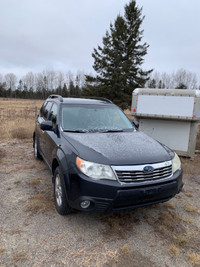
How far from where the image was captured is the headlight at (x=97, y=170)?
2.39 m

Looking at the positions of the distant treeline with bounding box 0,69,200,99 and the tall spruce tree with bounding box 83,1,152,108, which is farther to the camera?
the distant treeline with bounding box 0,69,200,99

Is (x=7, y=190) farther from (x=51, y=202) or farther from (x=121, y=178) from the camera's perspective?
(x=121, y=178)

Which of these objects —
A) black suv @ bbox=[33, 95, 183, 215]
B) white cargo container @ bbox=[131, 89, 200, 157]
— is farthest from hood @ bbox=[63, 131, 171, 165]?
white cargo container @ bbox=[131, 89, 200, 157]

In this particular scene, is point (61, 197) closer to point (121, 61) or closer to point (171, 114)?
point (171, 114)

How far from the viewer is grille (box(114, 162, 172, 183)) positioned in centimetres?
240

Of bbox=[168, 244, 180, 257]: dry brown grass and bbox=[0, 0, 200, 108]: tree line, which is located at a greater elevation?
bbox=[0, 0, 200, 108]: tree line

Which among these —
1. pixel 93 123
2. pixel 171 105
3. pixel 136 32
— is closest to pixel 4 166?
→ pixel 93 123

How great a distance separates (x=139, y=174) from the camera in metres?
2.46

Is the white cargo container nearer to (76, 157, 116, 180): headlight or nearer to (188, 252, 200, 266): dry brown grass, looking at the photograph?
(188, 252, 200, 266): dry brown grass

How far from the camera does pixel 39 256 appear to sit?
7.36ft

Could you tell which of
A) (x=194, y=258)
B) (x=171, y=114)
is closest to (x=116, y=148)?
(x=194, y=258)

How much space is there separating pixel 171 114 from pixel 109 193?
4592mm

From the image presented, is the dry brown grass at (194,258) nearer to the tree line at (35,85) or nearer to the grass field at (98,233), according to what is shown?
the grass field at (98,233)

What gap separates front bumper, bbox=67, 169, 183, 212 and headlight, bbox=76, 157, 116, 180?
2.3 inches
